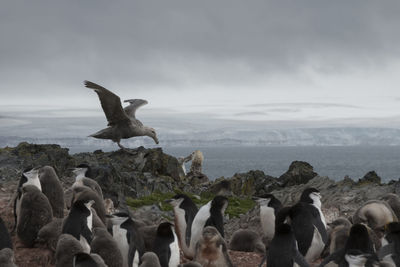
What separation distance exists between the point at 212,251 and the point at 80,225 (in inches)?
90.3

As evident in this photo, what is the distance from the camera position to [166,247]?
8867 mm

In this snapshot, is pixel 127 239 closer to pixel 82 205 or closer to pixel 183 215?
pixel 82 205

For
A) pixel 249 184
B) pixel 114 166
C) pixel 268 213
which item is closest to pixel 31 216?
pixel 268 213

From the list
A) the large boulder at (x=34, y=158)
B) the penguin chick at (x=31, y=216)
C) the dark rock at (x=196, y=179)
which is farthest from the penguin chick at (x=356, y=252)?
the dark rock at (x=196, y=179)

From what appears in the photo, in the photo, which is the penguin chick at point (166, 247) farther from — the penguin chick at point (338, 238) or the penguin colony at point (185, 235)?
the penguin chick at point (338, 238)

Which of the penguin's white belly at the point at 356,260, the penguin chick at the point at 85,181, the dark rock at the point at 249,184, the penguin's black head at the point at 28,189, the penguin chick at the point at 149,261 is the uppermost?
the penguin's black head at the point at 28,189

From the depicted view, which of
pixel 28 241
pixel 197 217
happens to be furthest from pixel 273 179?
pixel 28 241

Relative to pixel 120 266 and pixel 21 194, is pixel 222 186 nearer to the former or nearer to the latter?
pixel 21 194

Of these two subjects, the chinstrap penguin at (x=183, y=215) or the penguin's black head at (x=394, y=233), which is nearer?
the penguin's black head at (x=394, y=233)

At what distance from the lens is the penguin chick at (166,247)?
28.7ft

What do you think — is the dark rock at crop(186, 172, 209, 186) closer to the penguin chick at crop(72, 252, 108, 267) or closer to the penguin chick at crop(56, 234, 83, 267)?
the penguin chick at crop(56, 234, 83, 267)

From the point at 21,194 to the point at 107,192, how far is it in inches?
283

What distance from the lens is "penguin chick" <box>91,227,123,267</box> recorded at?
812 cm

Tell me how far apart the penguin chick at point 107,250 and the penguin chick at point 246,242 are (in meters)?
4.31
